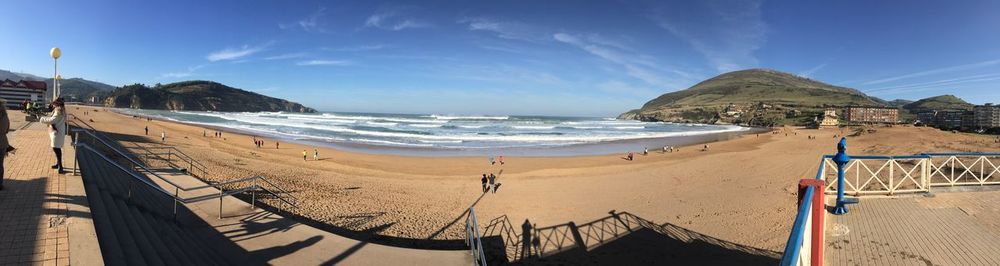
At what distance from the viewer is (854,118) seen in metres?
116

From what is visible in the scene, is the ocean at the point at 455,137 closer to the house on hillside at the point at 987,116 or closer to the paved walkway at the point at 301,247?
the paved walkway at the point at 301,247

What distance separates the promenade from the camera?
3455 mm

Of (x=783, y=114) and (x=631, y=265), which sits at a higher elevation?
(x=783, y=114)

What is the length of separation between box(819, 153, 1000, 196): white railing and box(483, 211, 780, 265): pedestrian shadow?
8.08 ft

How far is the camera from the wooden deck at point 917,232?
5285 mm

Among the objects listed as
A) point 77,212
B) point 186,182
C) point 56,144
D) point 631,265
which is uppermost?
point 56,144

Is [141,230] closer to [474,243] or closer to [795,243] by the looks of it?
[474,243]

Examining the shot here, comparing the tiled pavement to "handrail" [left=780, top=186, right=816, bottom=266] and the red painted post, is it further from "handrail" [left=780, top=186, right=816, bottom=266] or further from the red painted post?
the red painted post

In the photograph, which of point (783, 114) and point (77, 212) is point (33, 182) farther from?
point (783, 114)

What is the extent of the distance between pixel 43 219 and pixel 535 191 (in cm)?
1334

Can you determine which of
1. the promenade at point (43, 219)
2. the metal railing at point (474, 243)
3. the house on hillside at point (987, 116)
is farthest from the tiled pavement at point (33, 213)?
the house on hillside at point (987, 116)

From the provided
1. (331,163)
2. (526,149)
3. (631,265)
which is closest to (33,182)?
(631,265)

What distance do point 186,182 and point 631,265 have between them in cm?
1193

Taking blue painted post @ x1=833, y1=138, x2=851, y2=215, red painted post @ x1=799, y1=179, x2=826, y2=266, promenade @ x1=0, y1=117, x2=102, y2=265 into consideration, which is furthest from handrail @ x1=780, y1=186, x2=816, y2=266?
promenade @ x1=0, y1=117, x2=102, y2=265
